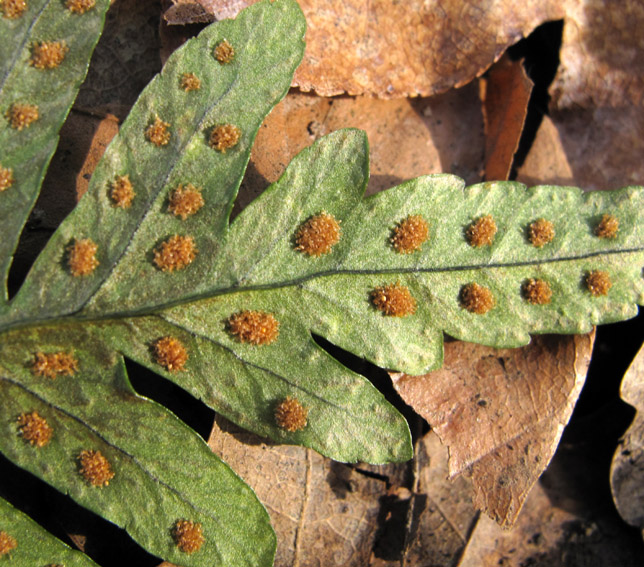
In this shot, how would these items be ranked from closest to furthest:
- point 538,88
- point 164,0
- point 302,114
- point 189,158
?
point 189,158, point 164,0, point 302,114, point 538,88

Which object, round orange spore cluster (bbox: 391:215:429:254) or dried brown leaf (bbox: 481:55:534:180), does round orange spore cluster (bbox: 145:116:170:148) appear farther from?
dried brown leaf (bbox: 481:55:534:180)

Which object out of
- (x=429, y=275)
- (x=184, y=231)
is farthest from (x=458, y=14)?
(x=184, y=231)

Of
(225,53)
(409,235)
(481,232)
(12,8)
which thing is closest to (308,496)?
(409,235)

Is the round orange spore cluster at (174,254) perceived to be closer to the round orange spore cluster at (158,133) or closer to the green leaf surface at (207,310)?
the green leaf surface at (207,310)

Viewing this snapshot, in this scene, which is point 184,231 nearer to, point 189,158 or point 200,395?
point 189,158

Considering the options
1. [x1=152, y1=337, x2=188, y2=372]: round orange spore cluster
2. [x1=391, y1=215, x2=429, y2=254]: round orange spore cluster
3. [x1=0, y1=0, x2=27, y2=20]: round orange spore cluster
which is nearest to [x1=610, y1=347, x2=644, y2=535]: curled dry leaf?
[x1=391, y1=215, x2=429, y2=254]: round orange spore cluster

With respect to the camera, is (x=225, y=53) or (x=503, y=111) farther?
(x=503, y=111)

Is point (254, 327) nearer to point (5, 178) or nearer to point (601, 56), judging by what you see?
point (5, 178)

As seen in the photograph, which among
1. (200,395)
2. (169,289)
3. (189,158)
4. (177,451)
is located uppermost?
(189,158)
